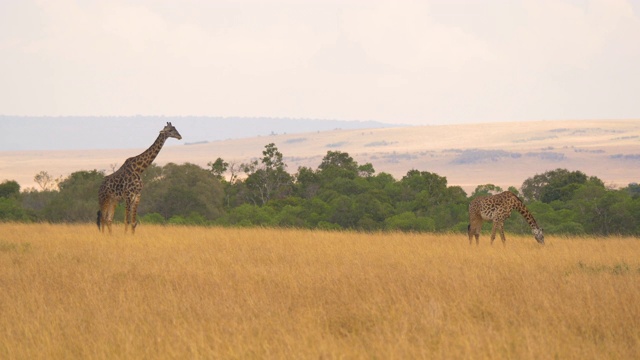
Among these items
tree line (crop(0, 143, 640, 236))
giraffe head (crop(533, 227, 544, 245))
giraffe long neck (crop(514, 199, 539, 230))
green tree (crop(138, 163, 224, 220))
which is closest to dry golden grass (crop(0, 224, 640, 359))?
giraffe head (crop(533, 227, 544, 245))

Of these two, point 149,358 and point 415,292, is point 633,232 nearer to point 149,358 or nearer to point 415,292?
point 415,292

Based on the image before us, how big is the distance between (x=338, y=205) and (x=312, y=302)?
20493 millimetres

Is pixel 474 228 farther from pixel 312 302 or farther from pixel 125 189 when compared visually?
pixel 312 302

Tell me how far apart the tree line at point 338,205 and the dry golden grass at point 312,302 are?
41.2 feet

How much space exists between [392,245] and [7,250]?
7831 millimetres

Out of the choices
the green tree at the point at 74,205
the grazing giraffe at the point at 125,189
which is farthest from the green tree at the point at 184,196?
the grazing giraffe at the point at 125,189

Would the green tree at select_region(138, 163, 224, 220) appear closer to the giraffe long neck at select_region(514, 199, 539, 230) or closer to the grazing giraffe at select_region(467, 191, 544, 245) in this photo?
the grazing giraffe at select_region(467, 191, 544, 245)

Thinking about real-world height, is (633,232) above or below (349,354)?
below

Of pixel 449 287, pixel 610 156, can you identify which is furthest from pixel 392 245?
pixel 610 156

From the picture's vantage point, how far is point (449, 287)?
39.8ft

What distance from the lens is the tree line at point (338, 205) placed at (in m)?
30.3

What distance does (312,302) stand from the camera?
37.2 ft

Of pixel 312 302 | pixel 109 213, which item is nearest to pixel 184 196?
pixel 109 213

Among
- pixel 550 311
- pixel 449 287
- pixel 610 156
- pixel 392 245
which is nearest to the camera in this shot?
pixel 550 311
